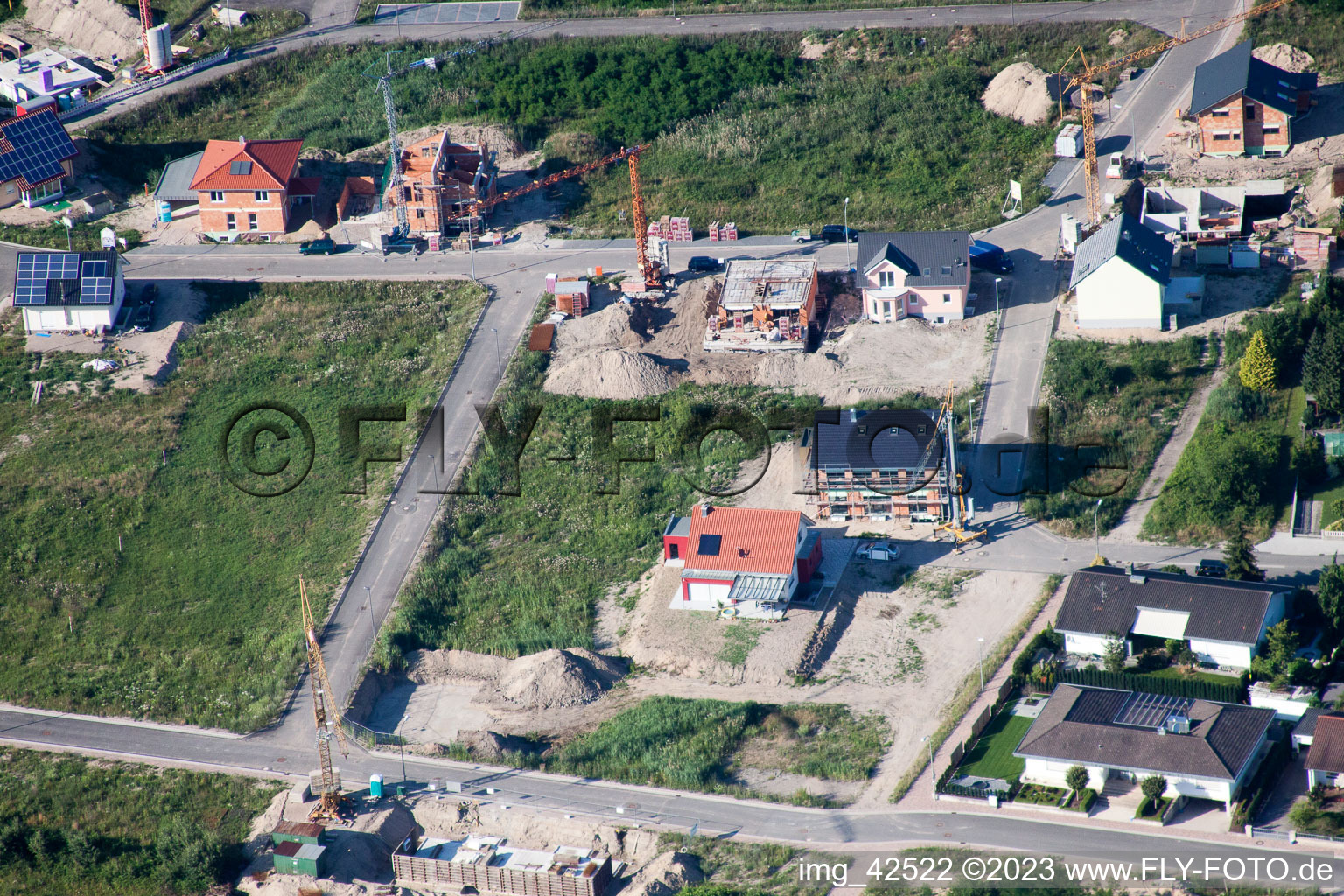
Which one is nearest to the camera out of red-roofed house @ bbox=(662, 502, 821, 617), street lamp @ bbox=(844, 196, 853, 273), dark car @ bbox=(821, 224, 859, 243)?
red-roofed house @ bbox=(662, 502, 821, 617)

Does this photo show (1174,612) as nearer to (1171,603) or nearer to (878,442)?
(1171,603)

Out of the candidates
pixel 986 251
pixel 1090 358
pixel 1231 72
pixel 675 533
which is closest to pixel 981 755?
pixel 675 533

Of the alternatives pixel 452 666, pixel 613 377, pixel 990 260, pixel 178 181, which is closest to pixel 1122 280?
pixel 990 260

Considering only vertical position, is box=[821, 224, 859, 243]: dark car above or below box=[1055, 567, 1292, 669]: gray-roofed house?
above

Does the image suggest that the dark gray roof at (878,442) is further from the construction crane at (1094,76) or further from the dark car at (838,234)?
the construction crane at (1094,76)

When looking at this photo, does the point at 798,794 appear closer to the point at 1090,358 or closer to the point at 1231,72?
the point at 1090,358

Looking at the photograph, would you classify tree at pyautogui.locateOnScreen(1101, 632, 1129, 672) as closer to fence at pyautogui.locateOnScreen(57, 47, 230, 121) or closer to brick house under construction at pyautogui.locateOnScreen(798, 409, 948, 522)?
brick house under construction at pyautogui.locateOnScreen(798, 409, 948, 522)

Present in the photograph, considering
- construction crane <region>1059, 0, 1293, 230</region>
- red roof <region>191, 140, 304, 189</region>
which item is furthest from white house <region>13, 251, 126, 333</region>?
construction crane <region>1059, 0, 1293, 230</region>
